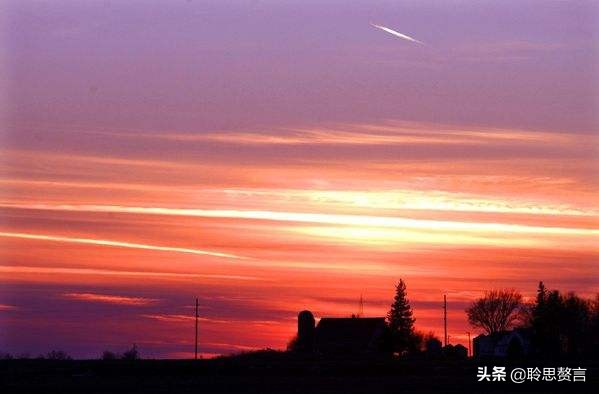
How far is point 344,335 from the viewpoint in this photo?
310ft

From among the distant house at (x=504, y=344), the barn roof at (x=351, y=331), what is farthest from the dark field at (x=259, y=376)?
the distant house at (x=504, y=344)

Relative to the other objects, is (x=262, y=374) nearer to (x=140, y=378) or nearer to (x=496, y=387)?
(x=140, y=378)

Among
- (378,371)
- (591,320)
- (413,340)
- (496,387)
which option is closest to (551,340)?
(591,320)

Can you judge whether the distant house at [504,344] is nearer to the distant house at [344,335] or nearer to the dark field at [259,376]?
the distant house at [344,335]

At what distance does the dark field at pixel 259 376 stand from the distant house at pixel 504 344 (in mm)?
28695

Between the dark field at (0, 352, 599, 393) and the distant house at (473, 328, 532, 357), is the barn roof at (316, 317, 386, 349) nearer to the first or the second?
the distant house at (473, 328, 532, 357)

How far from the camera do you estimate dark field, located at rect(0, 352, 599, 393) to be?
156 feet

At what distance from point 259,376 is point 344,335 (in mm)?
38564

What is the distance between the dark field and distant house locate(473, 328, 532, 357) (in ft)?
94.1

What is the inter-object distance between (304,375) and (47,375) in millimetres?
12890

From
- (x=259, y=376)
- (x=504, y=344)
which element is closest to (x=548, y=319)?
(x=504, y=344)

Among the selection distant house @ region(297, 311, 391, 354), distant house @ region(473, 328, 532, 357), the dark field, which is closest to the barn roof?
distant house @ region(297, 311, 391, 354)

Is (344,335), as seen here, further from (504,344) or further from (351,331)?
(504,344)

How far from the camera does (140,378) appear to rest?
181 feet
